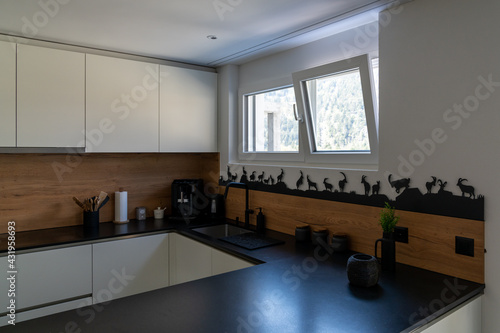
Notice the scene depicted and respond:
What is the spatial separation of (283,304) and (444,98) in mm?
1258

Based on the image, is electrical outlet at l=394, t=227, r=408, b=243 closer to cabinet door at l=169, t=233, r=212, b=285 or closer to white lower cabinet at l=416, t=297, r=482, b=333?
white lower cabinet at l=416, t=297, r=482, b=333

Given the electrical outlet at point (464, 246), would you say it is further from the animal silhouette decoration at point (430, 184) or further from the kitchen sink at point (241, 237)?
the kitchen sink at point (241, 237)

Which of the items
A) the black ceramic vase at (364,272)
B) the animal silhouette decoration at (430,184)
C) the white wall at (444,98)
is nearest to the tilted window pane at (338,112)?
the white wall at (444,98)

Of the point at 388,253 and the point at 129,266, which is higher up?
the point at 388,253

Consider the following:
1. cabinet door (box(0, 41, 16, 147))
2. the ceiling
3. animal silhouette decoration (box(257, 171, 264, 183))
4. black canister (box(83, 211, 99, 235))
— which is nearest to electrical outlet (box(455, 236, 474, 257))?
the ceiling

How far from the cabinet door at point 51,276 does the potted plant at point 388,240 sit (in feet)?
6.40

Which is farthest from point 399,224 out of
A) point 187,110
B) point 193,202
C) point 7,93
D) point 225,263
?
point 7,93

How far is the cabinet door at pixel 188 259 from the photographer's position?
2.55 meters

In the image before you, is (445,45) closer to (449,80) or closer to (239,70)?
(449,80)

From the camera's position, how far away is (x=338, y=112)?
2.46 m

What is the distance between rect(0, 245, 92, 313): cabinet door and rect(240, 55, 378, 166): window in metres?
1.58

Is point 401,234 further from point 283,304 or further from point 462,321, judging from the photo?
point 283,304

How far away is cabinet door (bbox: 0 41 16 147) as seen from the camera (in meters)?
2.39

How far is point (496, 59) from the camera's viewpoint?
1.61 metres
